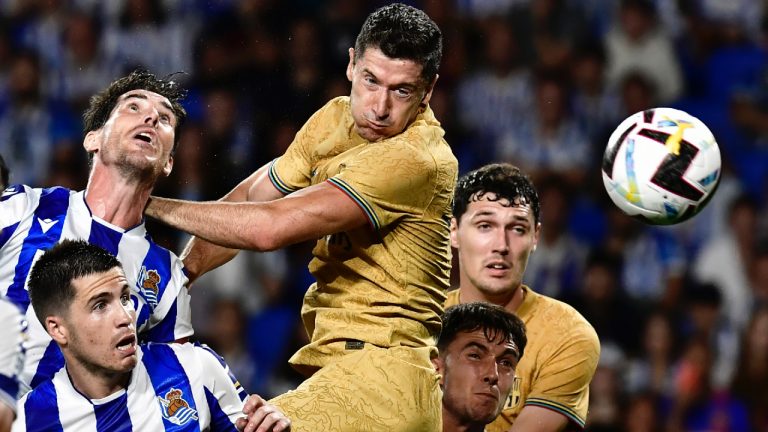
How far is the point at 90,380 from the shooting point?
395cm

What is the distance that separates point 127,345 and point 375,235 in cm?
88

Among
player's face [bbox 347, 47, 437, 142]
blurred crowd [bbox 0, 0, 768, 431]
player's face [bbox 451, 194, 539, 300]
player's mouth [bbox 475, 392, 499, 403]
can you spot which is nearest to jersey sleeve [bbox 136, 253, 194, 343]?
player's face [bbox 347, 47, 437, 142]

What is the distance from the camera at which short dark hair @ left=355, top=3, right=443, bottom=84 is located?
4129mm

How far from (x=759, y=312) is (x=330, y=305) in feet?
14.3

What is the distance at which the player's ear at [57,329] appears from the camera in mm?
3896

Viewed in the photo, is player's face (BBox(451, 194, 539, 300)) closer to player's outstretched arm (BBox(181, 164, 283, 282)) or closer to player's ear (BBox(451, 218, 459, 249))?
player's ear (BBox(451, 218, 459, 249))

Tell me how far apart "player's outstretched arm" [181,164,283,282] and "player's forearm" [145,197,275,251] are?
0.53 m

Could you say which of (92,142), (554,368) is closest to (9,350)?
(92,142)

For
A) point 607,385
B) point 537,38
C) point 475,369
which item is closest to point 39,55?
point 537,38

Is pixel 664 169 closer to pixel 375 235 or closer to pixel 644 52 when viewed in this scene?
pixel 375 235

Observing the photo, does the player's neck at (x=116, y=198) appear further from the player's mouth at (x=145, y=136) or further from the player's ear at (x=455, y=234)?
the player's ear at (x=455, y=234)

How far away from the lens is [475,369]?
4805 millimetres

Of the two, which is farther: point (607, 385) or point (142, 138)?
Result: point (607, 385)

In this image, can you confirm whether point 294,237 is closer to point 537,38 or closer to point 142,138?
point 142,138
